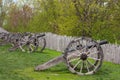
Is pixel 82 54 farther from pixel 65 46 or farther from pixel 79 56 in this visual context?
pixel 65 46

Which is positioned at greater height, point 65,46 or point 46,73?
point 65,46

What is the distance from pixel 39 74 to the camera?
16.0 meters

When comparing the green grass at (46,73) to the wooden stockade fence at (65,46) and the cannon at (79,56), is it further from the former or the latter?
the wooden stockade fence at (65,46)

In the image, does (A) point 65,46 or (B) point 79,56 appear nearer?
(B) point 79,56

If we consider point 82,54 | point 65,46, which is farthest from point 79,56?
point 65,46

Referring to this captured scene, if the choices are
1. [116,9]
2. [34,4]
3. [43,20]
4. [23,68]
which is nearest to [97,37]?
[116,9]

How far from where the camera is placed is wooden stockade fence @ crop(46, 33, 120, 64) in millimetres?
20886

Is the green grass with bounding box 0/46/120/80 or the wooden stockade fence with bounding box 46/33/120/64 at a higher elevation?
the wooden stockade fence with bounding box 46/33/120/64

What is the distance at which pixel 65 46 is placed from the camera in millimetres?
29125

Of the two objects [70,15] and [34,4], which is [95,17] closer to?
[70,15]

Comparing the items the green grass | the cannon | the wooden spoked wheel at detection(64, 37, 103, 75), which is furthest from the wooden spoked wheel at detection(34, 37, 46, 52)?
the wooden spoked wheel at detection(64, 37, 103, 75)

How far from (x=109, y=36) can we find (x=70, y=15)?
443 cm

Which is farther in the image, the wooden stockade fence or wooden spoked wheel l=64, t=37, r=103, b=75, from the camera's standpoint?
the wooden stockade fence

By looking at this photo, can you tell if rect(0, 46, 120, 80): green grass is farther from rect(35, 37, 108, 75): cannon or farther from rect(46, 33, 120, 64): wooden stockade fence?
rect(46, 33, 120, 64): wooden stockade fence
